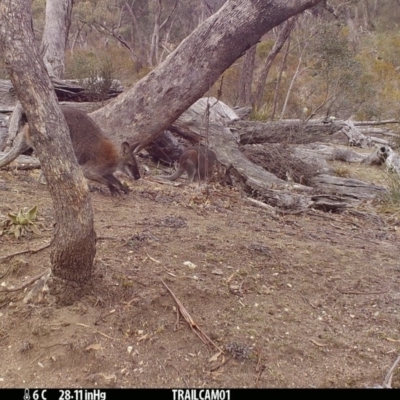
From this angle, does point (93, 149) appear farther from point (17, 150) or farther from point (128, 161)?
point (17, 150)

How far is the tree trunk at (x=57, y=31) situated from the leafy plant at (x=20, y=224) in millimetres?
7037

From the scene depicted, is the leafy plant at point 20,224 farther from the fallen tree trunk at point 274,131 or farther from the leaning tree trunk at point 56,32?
the leaning tree trunk at point 56,32

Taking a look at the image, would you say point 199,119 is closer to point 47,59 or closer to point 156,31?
point 47,59

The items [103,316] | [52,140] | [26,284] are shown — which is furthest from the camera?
[26,284]

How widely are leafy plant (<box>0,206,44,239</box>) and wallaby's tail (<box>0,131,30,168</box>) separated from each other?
2042 mm

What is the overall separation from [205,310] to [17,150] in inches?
147

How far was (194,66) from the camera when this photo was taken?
666 cm

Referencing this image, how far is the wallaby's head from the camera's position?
677 cm

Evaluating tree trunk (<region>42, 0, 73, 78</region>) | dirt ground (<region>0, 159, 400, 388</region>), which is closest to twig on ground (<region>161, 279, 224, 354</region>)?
dirt ground (<region>0, 159, 400, 388</region>)

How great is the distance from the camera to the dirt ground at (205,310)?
2.97 meters

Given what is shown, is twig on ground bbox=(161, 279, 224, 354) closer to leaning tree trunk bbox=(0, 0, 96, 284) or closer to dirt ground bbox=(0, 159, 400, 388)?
dirt ground bbox=(0, 159, 400, 388)

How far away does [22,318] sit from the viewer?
10.5 ft

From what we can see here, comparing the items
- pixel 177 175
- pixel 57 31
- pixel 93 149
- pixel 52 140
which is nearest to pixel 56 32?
pixel 57 31

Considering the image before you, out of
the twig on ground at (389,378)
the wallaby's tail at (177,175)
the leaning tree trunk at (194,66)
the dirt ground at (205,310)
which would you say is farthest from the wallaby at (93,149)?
the twig on ground at (389,378)
